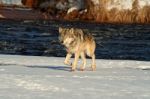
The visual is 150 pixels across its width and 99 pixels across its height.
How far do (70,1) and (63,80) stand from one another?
62711 millimetres

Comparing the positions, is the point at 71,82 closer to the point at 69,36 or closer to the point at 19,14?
the point at 69,36

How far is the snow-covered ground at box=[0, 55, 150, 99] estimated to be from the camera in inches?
484

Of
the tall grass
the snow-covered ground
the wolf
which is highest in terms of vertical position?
the wolf

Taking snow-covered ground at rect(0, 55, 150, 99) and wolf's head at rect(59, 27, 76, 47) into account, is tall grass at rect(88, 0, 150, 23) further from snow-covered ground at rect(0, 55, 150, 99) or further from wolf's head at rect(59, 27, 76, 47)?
wolf's head at rect(59, 27, 76, 47)

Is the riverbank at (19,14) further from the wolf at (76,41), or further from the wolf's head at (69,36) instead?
the wolf's head at (69,36)

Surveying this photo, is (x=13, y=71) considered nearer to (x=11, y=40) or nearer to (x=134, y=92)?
(x=134, y=92)

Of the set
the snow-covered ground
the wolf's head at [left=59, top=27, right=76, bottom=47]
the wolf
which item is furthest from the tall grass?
the wolf's head at [left=59, top=27, right=76, bottom=47]

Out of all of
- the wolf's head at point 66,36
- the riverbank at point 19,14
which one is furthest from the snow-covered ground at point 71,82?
the riverbank at point 19,14

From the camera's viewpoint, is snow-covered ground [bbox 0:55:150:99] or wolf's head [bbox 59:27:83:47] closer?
snow-covered ground [bbox 0:55:150:99]

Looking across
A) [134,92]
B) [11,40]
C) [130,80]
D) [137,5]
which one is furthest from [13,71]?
[137,5]

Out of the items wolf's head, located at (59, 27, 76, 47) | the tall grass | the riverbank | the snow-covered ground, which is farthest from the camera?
the riverbank

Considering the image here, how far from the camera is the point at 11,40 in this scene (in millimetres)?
38125

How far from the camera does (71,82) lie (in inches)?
544

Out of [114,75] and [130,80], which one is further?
[114,75]
